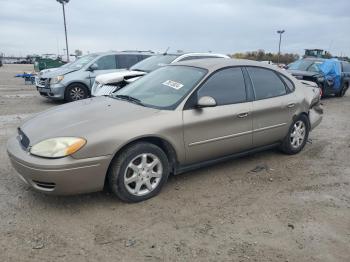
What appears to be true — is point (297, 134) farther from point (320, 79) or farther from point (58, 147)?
point (320, 79)

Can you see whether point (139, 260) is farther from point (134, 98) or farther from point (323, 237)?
point (134, 98)

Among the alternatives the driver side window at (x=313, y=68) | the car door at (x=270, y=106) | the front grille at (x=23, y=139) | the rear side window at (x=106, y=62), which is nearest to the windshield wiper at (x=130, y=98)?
the front grille at (x=23, y=139)

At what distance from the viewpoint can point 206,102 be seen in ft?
13.6

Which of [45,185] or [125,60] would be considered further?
[125,60]

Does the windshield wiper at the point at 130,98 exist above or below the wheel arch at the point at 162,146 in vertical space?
above

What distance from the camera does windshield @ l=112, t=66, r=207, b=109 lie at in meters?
4.29

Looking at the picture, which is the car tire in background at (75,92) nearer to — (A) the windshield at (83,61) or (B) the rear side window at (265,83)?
(A) the windshield at (83,61)

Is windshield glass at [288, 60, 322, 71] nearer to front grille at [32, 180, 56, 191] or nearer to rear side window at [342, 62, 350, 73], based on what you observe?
rear side window at [342, 62, 350, 73]

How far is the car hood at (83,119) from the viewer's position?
11.8 ft

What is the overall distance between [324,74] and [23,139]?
11779 millimetres

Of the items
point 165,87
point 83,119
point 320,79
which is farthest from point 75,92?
point 320,79

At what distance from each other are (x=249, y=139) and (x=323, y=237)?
70.2 inches

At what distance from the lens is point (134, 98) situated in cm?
455

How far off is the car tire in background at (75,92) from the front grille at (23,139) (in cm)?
651
